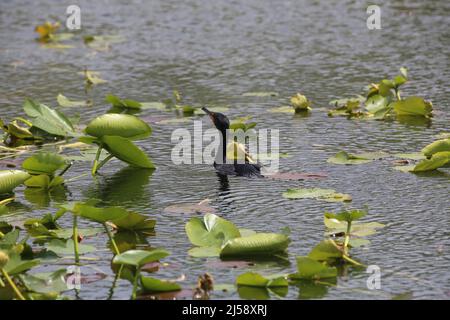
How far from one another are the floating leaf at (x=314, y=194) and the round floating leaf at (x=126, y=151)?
95cm

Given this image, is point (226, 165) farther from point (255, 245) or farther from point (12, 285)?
point (12, 285)

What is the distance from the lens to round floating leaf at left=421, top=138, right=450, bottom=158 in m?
5.91

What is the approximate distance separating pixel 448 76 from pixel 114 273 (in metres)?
4.80

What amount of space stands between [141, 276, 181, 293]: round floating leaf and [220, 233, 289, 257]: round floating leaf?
440mm

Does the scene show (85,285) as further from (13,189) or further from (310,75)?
(310,75)

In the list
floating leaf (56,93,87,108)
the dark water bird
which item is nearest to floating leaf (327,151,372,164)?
the dark water bird

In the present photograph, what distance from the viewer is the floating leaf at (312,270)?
4086 mm

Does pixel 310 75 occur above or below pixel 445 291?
above

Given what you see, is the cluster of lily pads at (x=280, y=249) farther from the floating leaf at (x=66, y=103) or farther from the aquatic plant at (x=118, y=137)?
the floating leaf at (x=66, y=103)

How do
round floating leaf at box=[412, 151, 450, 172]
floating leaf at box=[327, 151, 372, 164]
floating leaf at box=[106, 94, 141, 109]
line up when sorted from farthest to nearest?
1. floating leaf at box=[106, 94, 141, 109]
2. floating leaf at box=[327, 151, 372, 164]
3. round floating leaf at box=[412, 151, 450, 172]

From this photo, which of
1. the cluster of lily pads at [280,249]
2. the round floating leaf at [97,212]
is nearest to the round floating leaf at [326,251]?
the cluster of lily pads at [280,249]

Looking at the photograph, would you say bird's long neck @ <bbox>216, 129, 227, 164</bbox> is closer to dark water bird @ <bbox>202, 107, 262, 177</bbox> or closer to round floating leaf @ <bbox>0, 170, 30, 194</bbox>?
dark water bird @ <bbox>202, 107, 262, 177</bbox>

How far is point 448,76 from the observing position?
8320 mm

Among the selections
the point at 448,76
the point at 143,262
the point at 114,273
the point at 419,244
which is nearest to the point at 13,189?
the point at 114,273
